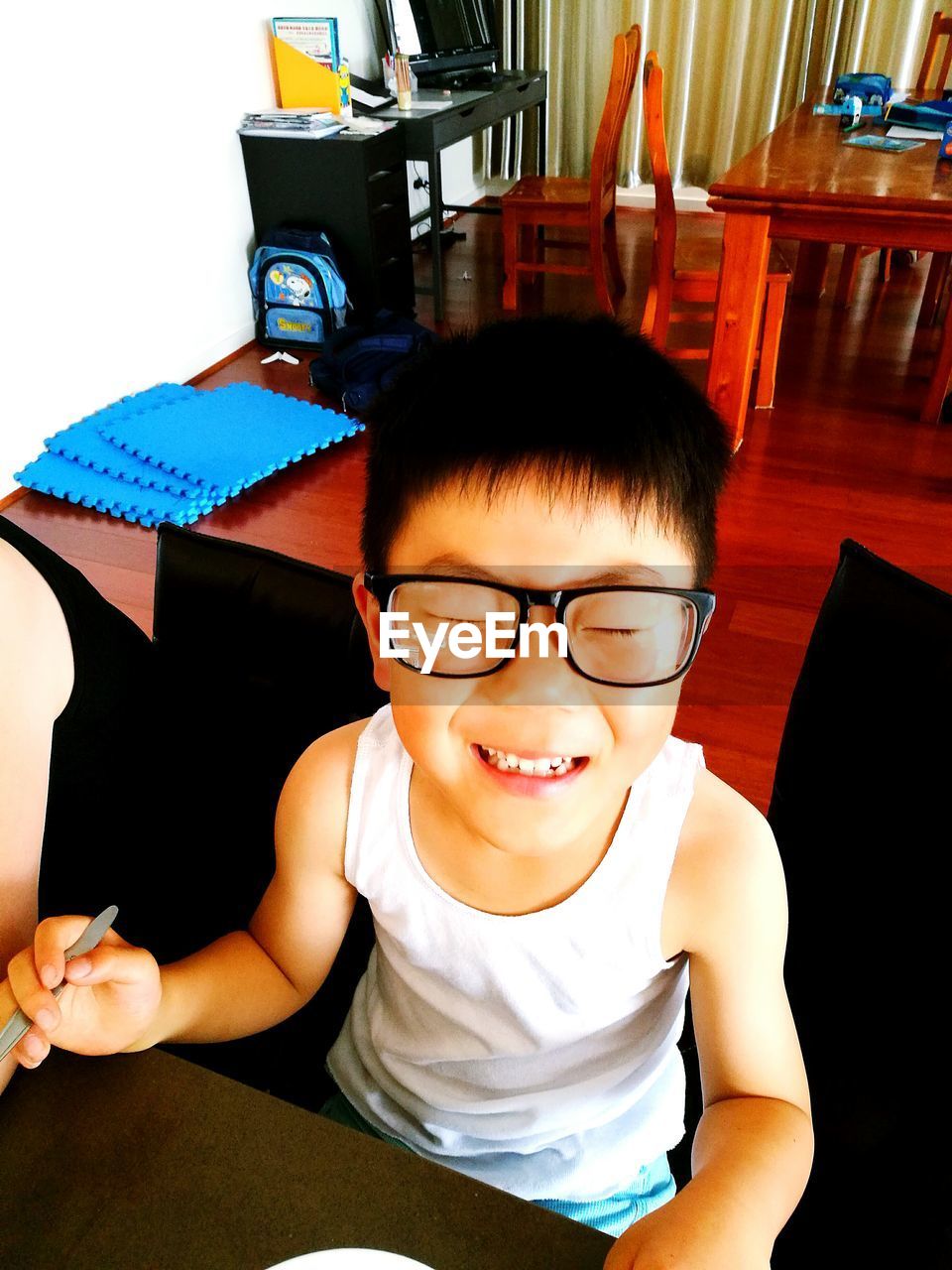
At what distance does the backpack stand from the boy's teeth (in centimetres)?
279

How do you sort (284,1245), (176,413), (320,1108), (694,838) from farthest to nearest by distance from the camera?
1. (176,413)
2. (320,1108)
3. (694,838)
4. (284,1245)

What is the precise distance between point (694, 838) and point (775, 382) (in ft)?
10.5

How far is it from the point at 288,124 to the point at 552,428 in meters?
3.61


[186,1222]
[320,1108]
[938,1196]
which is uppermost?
[186,1222]

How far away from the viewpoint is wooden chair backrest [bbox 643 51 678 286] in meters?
3.00

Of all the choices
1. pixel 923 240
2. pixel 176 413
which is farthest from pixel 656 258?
pixel 176 413

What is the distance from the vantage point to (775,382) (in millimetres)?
3570

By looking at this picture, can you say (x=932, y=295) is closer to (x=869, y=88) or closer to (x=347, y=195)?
(x=869, y=88)

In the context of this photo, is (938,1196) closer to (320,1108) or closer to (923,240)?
(320,1108)

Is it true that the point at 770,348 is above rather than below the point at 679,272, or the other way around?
below

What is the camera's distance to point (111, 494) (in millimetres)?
2873

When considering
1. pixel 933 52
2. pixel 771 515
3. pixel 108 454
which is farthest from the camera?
pixel 933 52

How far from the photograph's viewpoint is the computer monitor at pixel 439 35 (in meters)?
4.26

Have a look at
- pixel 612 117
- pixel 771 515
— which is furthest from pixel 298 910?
pixel 612 117
